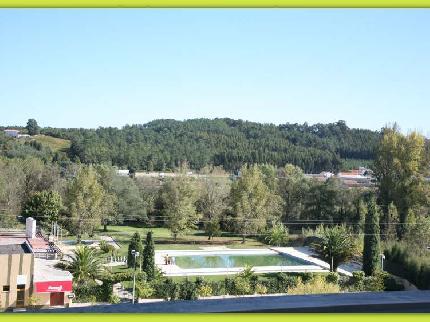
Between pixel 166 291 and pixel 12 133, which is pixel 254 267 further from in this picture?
pixel 12 133

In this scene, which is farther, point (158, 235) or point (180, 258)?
point (158, 235)

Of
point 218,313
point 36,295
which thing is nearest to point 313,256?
point 36,295

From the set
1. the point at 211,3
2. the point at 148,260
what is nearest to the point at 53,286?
the point at 148,260

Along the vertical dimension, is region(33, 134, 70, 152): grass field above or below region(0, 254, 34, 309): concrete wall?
above

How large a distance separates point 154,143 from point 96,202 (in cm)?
882

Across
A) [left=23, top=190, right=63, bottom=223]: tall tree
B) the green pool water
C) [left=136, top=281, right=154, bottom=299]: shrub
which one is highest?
[left=23, top=190, right=63, bottom=223]: tall tree

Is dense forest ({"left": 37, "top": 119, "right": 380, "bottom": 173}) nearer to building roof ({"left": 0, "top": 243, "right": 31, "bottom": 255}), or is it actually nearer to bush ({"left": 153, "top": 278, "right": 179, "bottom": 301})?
building roof ({"left": 0, "top": 243, "right": 31, "bottom": 255})

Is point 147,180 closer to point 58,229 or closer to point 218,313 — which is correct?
point 58,229

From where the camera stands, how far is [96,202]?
46.8ft

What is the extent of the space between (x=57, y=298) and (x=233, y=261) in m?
5.40

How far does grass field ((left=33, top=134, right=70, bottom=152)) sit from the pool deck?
10.1 meters

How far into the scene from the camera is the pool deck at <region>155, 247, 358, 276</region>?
1003 cm

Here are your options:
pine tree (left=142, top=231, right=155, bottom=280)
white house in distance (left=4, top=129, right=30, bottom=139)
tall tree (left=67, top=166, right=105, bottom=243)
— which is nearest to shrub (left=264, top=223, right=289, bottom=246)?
tall tree (left=67, top=166, right=105, bottom=243)

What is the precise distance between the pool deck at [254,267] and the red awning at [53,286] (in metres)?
2.50
